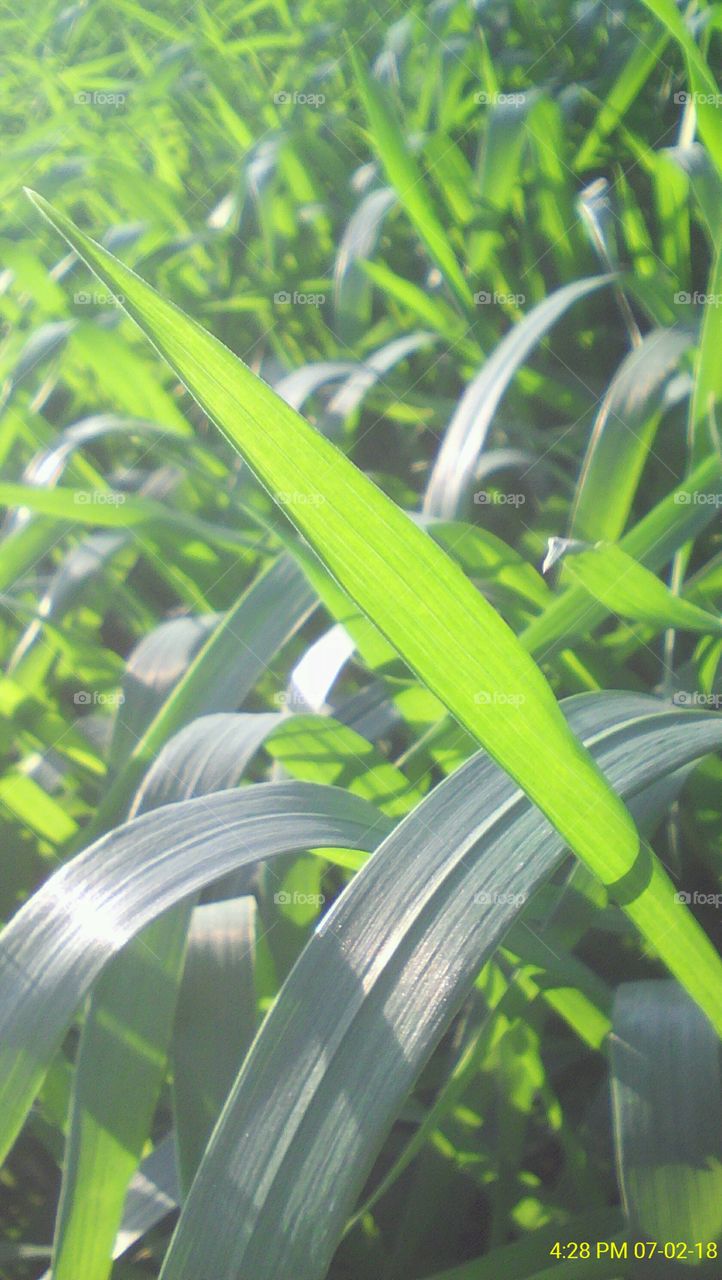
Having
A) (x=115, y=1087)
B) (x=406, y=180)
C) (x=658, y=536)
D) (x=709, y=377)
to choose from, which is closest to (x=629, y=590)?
(x=658, y=536)

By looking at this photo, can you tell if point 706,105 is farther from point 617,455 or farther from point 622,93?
point 622,93

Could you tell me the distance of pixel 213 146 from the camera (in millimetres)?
1441

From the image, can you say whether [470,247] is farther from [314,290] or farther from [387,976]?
[387,976]

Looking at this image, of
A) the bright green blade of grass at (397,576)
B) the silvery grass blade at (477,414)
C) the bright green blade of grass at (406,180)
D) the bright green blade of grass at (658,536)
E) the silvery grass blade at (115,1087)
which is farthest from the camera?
the bright green blade of grass at (406,180)

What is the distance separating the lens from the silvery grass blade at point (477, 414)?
1.95 feet

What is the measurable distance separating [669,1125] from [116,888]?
0.20 m

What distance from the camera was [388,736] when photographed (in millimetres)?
612

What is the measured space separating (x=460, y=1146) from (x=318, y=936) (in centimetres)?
20

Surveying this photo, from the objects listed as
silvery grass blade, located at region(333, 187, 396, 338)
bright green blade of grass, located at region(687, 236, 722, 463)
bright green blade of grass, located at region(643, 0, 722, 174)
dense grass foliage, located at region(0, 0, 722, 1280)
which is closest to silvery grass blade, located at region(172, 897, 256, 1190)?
dense grass foliage, located at region(0, 0, 722, 1280)

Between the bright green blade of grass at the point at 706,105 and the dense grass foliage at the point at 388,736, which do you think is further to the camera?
the bright green blade of grass at the point at 706,105

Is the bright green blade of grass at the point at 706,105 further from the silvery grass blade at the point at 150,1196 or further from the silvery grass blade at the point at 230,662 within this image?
the silvery grass blade at the point at 150,1196

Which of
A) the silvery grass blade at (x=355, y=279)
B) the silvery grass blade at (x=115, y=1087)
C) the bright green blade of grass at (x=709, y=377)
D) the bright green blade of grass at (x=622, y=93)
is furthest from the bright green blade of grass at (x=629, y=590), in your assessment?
the bright green blade of grass at (x=622, y=93)

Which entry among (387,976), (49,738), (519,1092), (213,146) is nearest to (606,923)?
(519,1092)

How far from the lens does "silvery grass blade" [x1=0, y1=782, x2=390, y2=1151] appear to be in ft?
0.95
